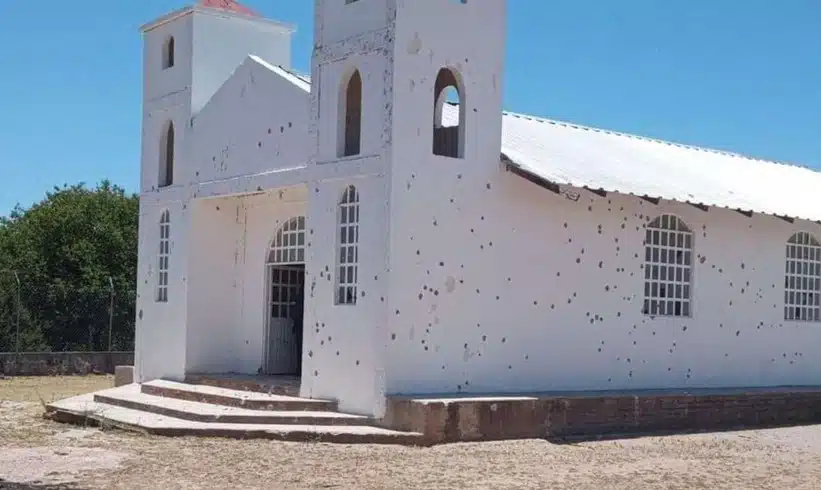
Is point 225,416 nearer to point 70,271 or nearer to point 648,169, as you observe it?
point 648,169

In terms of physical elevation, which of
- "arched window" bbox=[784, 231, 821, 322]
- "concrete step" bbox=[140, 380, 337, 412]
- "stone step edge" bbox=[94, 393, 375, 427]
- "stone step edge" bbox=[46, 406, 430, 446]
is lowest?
"stone step edge" bbox=[46, 406, 430, 446]

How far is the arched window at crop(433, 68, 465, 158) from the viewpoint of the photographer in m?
16.1

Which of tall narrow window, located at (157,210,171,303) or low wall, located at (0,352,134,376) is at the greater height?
tall narrow window, located at (157,210,171,303)

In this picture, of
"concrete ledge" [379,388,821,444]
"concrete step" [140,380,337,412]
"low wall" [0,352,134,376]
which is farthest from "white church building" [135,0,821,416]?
"low wall" [0,352,134,376]

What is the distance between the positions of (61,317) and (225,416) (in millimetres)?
12466

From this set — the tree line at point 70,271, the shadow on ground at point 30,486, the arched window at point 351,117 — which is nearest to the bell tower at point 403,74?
the arched window at point 351,117

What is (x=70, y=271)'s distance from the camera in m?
32.4

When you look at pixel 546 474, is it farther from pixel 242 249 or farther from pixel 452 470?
pixel 242 249

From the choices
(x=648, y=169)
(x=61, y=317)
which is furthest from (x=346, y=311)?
(x=61, y=317)

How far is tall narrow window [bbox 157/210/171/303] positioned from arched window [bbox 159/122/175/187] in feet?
2.17

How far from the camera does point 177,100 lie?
20.2m

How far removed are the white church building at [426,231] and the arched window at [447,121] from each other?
0.05 m

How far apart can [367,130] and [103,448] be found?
537cm

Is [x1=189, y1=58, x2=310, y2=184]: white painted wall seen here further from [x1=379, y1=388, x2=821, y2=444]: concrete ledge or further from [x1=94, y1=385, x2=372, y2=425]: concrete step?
[x1=379, y1=388, x2=821, y2=444]: concrete ledge
